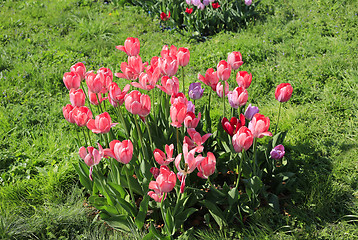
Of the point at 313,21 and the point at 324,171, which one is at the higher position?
the point at 313,21

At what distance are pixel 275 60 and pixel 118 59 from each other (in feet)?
6.94

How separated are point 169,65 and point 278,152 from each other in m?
0.96

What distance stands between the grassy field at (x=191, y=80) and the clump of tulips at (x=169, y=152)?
8.3 inches

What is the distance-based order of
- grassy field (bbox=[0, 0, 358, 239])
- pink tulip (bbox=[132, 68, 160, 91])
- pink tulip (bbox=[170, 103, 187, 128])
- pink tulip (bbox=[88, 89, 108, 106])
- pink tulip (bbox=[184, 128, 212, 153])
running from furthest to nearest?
grassy field (bbox=[0, 0, 358, 239]), pink tulip (bbox=[88, 89, 108, 106]), pink tulip (bbox=[132, 68, 160, 91]), pink tulip (bbox=[184, 128, 212, 153]), pink tulip (bbox=[170, 103, 187, 128])

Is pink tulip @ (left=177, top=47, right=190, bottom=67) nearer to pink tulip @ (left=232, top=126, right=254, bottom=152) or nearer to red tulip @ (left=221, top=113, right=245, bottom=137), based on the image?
red tulip @ (left=221, top=113, right=245, bottom=137)

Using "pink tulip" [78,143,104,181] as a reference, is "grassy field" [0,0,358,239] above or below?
below

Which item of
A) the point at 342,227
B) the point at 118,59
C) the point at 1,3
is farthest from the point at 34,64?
the point at 342,227

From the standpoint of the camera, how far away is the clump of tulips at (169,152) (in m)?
2.00

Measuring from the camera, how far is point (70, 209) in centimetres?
263

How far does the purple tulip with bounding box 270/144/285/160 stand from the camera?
2455 millimetres

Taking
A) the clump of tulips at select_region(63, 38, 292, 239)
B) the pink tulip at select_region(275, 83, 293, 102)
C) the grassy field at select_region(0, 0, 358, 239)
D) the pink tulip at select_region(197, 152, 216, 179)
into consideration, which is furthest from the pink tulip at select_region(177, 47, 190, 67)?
the grassy field at select_region(0, 0, 358, 239)

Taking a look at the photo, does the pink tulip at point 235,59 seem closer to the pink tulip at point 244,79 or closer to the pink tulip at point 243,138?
the pink tulip at point 244,79

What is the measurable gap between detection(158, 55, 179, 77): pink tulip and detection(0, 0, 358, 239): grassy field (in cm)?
112

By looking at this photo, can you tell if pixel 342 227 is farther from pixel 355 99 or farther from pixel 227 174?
pixel 355 99
